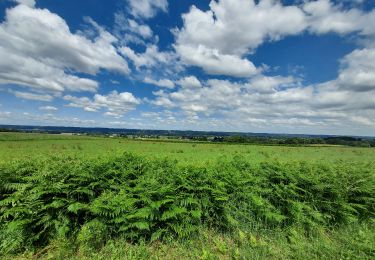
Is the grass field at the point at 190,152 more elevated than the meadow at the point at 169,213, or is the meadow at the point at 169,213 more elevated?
the meadow at the point at 169,213

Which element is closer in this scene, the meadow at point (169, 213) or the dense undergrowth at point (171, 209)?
the meadow at point (169, 213)

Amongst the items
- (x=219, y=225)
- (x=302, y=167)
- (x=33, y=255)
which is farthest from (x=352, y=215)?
(x=33, y=255)

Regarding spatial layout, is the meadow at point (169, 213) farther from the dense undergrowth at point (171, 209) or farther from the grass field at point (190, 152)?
the grass field at point (190, 152)

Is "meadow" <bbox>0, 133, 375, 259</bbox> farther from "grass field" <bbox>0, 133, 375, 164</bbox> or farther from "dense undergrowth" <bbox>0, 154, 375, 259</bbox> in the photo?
"grass field" <bbox>0, 133, 375, 164</bbox>

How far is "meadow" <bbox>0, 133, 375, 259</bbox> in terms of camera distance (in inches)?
194

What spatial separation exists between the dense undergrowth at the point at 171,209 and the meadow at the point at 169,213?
3 cm

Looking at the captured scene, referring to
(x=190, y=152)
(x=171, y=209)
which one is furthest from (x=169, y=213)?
(x=190, y=152)

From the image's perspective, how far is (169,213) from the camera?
5262mm

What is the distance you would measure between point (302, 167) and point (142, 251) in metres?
6.26

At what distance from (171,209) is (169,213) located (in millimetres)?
185

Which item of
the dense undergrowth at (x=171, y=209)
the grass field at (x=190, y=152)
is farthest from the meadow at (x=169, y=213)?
the grass field at (x=190, y=152)

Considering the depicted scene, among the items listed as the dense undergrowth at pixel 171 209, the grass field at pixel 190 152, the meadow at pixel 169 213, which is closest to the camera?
the meadow at pixel 169 213

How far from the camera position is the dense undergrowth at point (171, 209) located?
5.03m

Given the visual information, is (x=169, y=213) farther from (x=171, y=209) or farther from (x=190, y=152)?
(x=190, y=152)
